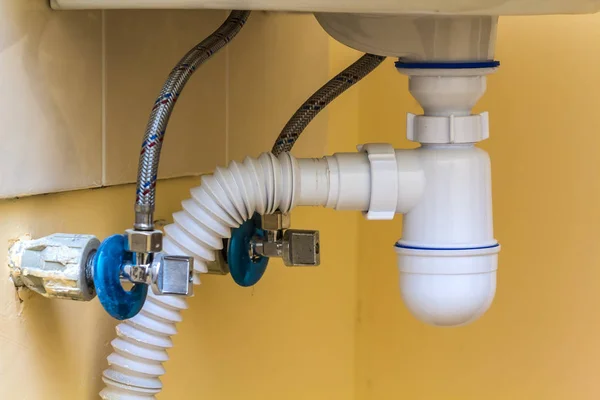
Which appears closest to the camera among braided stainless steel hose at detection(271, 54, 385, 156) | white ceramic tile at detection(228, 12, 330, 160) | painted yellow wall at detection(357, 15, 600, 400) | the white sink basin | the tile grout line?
the white sink basin

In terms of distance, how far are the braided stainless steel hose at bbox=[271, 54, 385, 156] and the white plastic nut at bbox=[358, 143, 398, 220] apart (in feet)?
0.31

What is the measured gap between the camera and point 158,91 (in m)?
0.62

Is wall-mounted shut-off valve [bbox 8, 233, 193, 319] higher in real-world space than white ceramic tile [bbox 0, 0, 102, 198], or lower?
lower

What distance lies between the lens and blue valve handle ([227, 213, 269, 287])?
2.10ft

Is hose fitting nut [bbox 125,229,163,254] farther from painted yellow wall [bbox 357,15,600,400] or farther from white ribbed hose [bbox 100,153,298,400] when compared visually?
painted yellow wall [bbox 357,15,600,400]

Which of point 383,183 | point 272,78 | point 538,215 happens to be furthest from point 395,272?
point 383,183

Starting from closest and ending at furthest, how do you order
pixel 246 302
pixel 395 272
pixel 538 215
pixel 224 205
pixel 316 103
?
pixel 224 205, pixel 316 103, pixel 246 302, pixel 538 215, pixel 395 272

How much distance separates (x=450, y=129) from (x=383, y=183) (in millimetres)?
64

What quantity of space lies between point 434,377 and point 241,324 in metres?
0.34

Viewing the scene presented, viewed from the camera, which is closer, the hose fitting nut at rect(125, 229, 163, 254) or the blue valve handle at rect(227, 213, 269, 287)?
the hose fitting nut at rect(125, 229, 163, 254)

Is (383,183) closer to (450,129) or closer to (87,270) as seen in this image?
(450,129)

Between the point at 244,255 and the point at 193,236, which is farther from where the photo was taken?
the point at 244,255

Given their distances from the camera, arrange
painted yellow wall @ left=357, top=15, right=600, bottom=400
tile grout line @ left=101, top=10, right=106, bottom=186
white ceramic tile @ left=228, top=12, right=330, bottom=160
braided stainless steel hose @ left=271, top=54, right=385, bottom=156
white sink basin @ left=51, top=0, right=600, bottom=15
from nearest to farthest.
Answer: white sink basin @ left=51, top=0, right=600, bottom=15 → tile grout line @ left=101, top=10, right=106, bottom=186 → braided stainless steel hose @ left=271, top=54, right=385, bottom=156 → white ceramic tile @ left=228, top=12, right=330, bottom=160 → painted yellow wall @ left=357, top=15, right=600, bottom=400

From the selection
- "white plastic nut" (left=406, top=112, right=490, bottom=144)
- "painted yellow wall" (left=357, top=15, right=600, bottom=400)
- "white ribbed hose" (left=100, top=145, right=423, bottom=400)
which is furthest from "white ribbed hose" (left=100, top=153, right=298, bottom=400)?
"painted yellow wall" (left=357, top=15, right=600, bottom=400)
